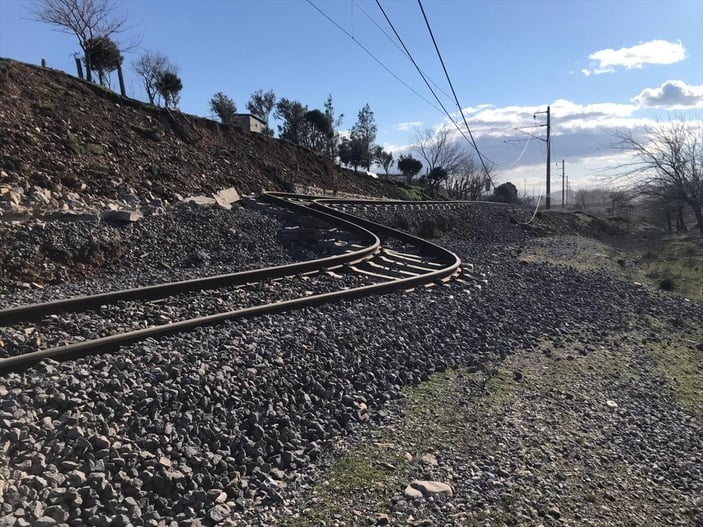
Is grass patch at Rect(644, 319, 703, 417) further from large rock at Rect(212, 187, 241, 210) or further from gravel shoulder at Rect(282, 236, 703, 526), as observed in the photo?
large rock at Rect(212, 187, 241, 210)

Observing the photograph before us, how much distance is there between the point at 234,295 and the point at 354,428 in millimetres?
3433

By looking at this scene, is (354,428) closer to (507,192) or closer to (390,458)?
(390,458)

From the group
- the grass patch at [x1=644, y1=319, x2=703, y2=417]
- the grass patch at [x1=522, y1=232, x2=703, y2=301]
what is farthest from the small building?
the grass patch at [x1=644, y1=319, x2=703, y2=417]

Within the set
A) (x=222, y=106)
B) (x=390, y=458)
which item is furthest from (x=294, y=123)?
(x=390, y=458)

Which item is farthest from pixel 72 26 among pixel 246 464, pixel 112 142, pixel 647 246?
pixel 647 246

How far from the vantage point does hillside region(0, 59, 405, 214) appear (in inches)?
407

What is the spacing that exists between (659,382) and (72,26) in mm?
28712

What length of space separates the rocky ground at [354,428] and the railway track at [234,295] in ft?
0.85

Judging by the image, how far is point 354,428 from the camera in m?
4.30

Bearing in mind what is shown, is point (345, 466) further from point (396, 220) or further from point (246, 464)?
point (396, 220)

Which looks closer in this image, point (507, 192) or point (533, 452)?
point (533, 452)

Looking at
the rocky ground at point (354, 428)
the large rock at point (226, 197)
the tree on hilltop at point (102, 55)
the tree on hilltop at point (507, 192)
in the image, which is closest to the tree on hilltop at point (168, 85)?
the tree on hilltop at point (102, 55)

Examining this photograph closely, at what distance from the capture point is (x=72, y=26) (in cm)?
2392

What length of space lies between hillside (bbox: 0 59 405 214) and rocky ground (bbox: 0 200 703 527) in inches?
182
